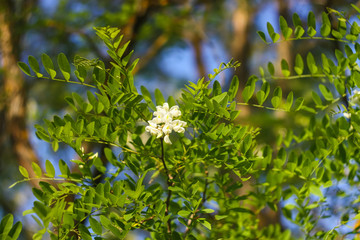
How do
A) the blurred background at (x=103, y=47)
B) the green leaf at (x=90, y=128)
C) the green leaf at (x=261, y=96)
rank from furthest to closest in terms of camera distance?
the blurred background at (x=103, y=47) < the green leaf at (x=261, y=96) < the green leaf at (x=90, y=128)

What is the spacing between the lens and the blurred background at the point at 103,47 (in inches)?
91.1

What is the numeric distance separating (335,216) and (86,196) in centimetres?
53

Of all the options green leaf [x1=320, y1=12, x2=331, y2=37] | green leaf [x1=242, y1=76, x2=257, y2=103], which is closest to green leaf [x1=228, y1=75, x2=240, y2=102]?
green leaf [x1=242, y1=76, x2=257, y2=103]

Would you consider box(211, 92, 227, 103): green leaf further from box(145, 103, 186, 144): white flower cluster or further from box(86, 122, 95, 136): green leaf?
box(86, 122, 95, 136): green leaf

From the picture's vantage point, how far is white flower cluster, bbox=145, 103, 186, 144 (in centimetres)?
63

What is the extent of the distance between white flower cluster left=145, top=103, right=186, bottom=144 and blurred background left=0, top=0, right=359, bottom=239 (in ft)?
3.18

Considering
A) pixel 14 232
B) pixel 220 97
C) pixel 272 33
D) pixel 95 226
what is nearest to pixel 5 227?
pixel 14 232

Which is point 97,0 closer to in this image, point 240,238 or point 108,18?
point 108,18

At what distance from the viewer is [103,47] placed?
268 cm

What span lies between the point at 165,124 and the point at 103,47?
2.15 meters

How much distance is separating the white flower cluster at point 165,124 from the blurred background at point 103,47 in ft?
3.18

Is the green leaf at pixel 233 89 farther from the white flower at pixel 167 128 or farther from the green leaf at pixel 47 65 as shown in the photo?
the green leaf at pixel 47 65

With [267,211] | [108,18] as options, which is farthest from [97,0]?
[267,211]

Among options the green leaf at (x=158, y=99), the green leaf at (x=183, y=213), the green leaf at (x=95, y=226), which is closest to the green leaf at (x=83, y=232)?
the green leaf at (x=95, y=226)
